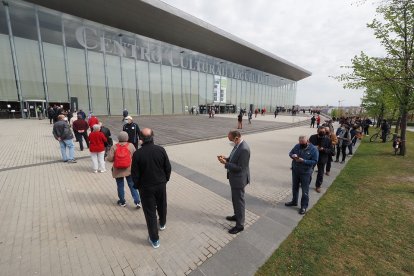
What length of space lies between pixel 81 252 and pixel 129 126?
477 centimetres

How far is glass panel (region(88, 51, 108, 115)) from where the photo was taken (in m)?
26.3

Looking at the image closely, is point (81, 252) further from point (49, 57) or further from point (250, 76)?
point (250, 76)

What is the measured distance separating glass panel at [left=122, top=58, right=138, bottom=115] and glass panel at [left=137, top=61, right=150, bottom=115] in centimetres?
94

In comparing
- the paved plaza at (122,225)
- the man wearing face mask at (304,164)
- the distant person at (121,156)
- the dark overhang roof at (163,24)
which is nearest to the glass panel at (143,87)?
the dark overhang roof at (163,24)

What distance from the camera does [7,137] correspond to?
11.9 m

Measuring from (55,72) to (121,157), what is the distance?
26.9m

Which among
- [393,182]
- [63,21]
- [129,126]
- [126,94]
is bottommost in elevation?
[393,182]

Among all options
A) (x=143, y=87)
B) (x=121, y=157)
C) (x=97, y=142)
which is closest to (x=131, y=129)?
(x=97, y=142)

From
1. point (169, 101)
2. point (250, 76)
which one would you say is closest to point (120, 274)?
point (169, 101)

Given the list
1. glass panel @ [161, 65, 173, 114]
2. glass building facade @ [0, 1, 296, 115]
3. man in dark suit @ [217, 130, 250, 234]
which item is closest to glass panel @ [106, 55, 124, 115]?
glass building facade @ [0, 1, 296, 115]

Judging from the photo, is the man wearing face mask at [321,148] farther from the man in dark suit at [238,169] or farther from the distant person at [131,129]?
the distant person at [131,129]

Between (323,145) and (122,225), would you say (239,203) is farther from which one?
(323,145)

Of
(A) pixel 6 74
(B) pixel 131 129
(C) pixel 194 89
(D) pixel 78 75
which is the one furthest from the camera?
(C) pixel 194 89

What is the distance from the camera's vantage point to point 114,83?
2844cm
